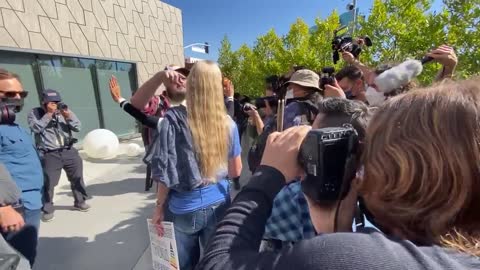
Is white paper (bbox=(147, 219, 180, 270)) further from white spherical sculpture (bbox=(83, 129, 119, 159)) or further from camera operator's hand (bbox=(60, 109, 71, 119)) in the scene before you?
white spherical sculpture (bbox=(83, 129, 119, 159))

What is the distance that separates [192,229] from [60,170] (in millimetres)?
2906

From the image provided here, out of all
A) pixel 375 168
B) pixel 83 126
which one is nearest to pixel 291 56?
pixel 83 126

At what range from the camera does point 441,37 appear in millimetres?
7926

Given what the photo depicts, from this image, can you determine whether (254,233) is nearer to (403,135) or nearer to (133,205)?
(403,135)

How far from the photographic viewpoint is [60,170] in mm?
3801

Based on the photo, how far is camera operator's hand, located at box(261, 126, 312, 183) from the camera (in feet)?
2.56

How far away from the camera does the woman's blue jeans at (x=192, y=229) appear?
5.72ft

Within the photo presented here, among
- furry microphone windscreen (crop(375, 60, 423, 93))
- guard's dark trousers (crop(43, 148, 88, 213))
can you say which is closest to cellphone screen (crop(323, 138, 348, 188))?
furry microphone windscreen (crop(375, 60, 423, 93))

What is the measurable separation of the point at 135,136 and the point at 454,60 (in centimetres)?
950

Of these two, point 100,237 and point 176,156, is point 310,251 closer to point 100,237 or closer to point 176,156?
point 176,156

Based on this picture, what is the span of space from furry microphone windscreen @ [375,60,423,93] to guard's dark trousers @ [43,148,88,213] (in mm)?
3754

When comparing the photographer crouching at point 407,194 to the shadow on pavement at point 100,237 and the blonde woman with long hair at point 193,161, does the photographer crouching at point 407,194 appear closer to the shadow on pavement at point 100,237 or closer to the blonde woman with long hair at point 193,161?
the blonde woman with long hair at point 193,161

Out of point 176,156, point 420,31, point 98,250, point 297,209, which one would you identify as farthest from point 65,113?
point 420,31

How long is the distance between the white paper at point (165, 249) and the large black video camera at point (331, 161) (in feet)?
3.57
